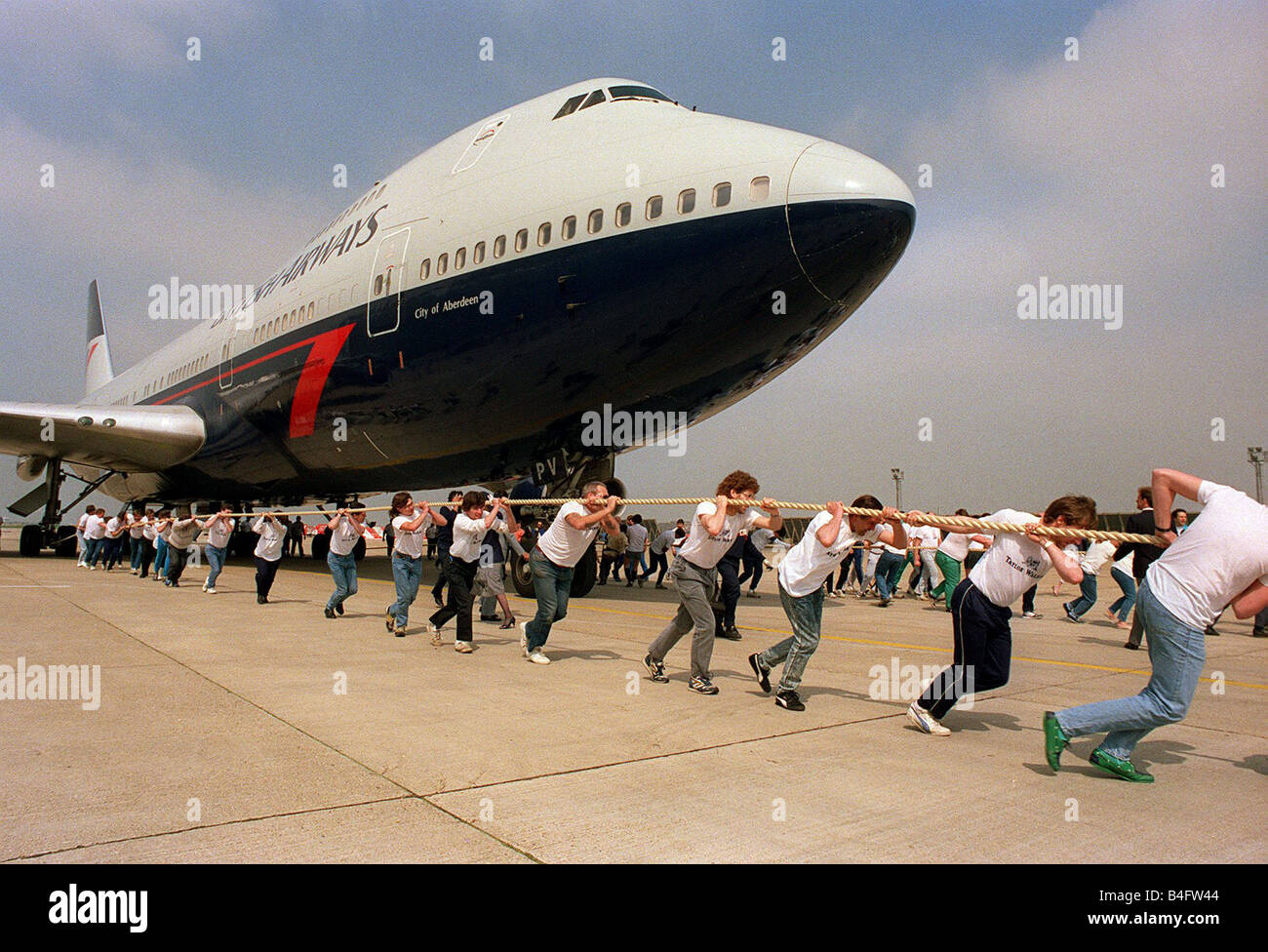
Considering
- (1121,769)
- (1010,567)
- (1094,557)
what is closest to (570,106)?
(1010,567)

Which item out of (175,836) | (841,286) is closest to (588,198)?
(841,286)

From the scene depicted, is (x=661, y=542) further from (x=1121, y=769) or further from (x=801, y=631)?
(x=1121, y=769)

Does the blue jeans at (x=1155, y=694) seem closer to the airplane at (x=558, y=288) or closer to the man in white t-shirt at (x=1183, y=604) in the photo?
the man in white t-shirt at (x=1183, y=604)

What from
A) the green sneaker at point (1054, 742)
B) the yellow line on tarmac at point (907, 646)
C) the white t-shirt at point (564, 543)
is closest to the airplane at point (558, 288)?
the yellow line on tarmac at point (907, 646)

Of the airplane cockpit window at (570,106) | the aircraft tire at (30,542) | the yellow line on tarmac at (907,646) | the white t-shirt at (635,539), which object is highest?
the airplane cockpit window at (570,106)

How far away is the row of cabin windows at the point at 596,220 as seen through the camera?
31.7 feet

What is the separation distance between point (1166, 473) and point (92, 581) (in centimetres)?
1975

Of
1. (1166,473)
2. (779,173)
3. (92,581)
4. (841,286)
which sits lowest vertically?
(92,581)

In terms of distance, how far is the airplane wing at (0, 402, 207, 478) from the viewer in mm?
20391

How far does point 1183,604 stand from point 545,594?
202 inches

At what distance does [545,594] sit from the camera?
25.7 feet

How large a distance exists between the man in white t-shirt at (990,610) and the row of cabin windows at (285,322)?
13494mm
